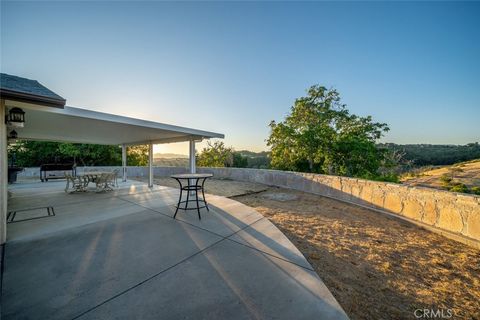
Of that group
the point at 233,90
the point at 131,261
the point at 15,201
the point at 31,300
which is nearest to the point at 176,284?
the point at 131,261

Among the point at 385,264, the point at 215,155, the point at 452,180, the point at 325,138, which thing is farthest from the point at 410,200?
the point at 215,155

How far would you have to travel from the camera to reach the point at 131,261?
2.34m

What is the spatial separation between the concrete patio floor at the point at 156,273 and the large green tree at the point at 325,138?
7937 mm

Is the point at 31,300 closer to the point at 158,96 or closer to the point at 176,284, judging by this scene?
the point at 176,284

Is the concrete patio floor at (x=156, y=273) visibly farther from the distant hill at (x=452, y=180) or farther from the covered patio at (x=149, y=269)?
the distant hill at (x=452, y=180)

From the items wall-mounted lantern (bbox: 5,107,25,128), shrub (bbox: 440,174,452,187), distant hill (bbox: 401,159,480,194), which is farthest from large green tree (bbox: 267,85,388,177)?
wall-mounted lantern (bbox: 5,107,25,128)

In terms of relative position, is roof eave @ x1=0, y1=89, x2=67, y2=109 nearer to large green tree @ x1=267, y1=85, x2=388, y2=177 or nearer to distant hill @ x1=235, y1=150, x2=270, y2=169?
large green tree @ x1=267, y1=85, x2=388, y2=177

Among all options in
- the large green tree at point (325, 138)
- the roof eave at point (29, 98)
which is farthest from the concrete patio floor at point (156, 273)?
the large green tree at point (325, 138)

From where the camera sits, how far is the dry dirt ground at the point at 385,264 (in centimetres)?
207

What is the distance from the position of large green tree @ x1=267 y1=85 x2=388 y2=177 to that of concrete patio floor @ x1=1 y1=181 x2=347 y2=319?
794 centimetres

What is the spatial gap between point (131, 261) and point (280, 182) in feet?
27.7

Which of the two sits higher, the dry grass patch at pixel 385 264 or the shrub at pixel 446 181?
the shrub at pixel 446 181

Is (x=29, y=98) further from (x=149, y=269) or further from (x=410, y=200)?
(x=410, y=200)

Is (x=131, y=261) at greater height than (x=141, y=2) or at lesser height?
lesser
